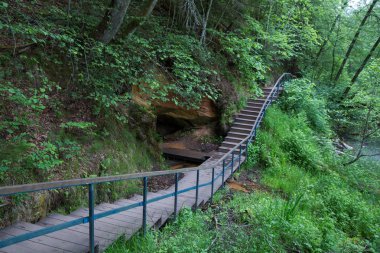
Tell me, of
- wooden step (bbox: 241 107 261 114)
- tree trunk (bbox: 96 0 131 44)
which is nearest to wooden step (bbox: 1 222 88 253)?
tree trunk (bbox: 96 0 131 44)

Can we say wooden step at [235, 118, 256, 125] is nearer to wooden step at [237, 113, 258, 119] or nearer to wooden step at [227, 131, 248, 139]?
wooden step at [237, 113, 258, 119]

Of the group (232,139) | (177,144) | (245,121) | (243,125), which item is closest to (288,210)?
(232,139)

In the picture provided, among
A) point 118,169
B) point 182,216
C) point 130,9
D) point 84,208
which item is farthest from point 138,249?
point 130,9

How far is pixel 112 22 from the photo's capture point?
19.9ft

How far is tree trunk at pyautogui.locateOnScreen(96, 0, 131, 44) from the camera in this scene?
236 inches

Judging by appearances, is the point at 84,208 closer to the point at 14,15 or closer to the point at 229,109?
the point at 14,15

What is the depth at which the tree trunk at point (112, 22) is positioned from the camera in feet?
19.7

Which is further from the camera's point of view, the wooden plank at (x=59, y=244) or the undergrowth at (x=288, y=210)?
the undergrowth at (x=288, y=210)

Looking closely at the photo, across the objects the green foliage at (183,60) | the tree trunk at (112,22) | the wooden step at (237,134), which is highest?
the tree trunk at (112,22)

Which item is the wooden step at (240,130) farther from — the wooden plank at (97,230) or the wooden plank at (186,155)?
the wooden plank at (97,230)

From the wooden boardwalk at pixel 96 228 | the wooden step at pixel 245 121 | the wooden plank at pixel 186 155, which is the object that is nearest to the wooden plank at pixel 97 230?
the wooden boardwalk at pixel 96 228

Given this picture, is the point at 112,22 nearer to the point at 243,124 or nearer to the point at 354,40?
the point at 243,124

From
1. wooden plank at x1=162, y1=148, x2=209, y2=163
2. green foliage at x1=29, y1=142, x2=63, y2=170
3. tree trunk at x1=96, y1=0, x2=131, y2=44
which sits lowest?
wooden plank at x1=162, y1=148, x2=209, y2=163

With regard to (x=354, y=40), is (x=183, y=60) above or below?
below
